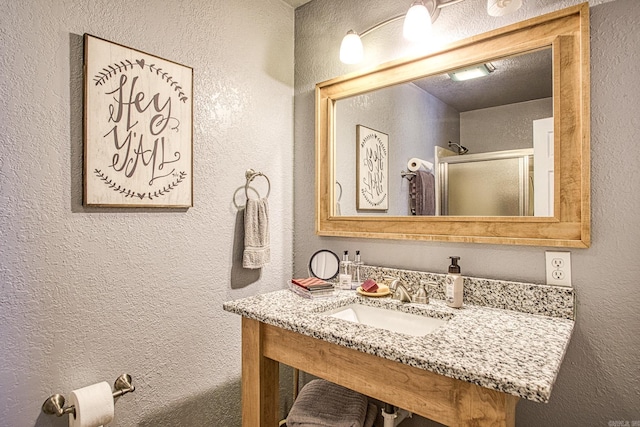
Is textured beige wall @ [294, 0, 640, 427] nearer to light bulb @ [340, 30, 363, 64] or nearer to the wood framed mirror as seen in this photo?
the wood framed mirror

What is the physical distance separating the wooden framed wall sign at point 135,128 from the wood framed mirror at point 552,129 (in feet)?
2.48

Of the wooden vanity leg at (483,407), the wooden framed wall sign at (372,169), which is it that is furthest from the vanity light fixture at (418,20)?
the wooden vanity leg at (483,407)

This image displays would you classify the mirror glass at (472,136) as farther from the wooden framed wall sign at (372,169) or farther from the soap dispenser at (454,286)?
the soap dispenser at (454,286)

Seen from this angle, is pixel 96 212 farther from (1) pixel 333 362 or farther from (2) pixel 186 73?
(1) pixel 333 362

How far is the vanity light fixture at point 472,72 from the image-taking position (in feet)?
4.34

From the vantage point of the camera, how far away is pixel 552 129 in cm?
118

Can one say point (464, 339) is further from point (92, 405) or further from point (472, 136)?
point (92, 405)

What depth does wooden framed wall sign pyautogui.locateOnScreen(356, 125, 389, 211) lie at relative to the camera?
1.60 m

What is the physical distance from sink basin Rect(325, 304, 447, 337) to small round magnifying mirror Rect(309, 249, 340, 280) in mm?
285

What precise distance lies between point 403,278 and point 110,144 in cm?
123

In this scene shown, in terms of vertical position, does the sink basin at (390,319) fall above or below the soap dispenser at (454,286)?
below

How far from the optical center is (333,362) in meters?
1.06

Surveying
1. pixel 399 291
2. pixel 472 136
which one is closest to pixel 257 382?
pixel 399 291

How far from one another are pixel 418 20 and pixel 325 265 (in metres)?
1.08
